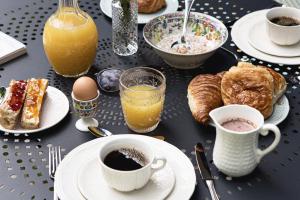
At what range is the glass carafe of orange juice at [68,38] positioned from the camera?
1.43 metres

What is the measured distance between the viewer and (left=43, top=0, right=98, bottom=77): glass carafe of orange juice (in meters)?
1.43

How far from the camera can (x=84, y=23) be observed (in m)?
1.45

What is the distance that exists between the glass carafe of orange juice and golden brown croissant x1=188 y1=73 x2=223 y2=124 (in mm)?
303

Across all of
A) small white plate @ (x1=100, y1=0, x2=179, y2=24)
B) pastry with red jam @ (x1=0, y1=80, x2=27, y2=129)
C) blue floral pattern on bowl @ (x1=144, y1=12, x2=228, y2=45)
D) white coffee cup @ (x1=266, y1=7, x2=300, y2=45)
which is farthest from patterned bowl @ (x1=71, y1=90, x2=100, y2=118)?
white coffee cup @ (x1=266, y1=7, x2=300, y2=45)

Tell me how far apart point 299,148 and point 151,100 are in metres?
0.35

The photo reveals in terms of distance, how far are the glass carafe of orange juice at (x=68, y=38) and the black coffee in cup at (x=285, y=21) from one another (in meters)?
0.54

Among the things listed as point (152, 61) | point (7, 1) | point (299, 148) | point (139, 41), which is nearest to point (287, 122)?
point (299, 148)

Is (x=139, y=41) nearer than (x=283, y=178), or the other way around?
(x=283, y=178)

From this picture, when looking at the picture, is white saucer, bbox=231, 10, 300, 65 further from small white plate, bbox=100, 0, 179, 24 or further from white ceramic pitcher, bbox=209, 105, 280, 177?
white ceramic pitcher, bbox=209, 105, 280, 177

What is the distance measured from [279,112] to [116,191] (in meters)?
0.48

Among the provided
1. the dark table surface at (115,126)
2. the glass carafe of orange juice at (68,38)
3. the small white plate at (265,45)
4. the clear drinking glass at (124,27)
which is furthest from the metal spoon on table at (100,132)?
the small white plate at (265,45)

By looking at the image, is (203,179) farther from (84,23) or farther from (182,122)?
(84,23)

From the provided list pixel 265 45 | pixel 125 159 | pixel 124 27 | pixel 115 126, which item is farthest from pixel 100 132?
pixel 265 45

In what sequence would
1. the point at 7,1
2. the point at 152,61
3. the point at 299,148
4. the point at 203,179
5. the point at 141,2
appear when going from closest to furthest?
1. the point at 203,179
2. the point at 299,148
3. the point at 152,61
4. the point at 141,2
5. the point at 7,1
